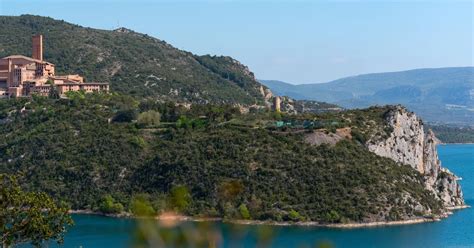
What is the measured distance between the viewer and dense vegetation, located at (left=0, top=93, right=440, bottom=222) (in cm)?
3941

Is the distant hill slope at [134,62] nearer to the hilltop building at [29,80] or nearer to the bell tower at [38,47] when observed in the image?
the bell tower at [38,47]

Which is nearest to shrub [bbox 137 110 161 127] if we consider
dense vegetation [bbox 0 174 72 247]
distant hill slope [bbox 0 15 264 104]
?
distant hill slope [bbox 0 15 264 104]

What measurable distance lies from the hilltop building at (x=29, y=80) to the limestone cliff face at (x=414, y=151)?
20.1m

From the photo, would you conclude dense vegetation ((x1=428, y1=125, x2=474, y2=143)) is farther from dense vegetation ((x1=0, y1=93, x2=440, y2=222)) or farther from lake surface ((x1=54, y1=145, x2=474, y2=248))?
lake surface ((x1=54, y1=145, x2=474, y2=248))

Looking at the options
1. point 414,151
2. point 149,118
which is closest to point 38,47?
point 149,118

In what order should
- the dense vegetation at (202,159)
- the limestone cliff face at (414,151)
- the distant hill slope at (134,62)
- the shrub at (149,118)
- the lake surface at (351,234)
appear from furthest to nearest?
the distant hill slope at (134,62) → the shrub at (149,118) → the limestone cliff face at (414,151) → the dense vegetation at (202,159) → the lake surface at (351,234)

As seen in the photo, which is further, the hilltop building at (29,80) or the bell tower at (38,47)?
the bell tower at (38,47)

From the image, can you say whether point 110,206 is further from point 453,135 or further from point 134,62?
point 453,135

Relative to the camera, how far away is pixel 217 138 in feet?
145

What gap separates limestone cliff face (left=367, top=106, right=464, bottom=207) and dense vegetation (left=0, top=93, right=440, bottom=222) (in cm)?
70

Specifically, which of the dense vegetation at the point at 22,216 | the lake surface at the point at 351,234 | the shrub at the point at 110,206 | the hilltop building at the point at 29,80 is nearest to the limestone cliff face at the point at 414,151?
the lake surface at the point at 351,234

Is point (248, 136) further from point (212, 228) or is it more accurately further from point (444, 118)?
point (444, 118)

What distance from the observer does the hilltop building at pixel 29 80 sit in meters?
53.2

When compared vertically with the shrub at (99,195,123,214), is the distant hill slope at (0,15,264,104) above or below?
above
